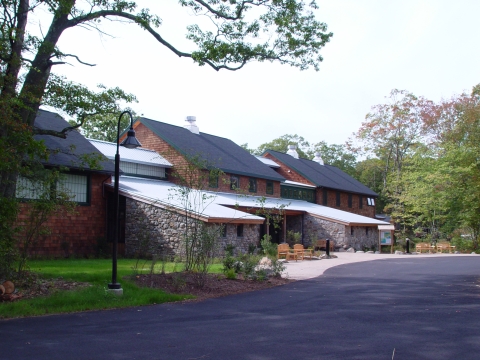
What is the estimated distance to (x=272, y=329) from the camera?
8.60m

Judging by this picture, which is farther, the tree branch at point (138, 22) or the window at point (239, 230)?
the window at point (239, 230)

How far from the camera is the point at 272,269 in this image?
56.5 ft

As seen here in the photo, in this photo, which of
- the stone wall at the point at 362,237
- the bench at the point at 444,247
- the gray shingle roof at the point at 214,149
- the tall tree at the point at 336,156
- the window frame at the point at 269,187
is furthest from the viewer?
the tall tree at the point at 336,156

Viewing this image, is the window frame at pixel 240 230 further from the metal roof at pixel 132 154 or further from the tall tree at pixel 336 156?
the tall tree at pixel 336 156

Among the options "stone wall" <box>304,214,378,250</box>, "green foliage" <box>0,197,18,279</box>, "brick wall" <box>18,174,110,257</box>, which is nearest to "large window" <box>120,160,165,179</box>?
"brick wall" <box>18,174,110,257</box>

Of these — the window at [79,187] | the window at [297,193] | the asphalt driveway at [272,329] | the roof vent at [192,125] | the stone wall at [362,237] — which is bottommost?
the asphalt driveway at [272,329]

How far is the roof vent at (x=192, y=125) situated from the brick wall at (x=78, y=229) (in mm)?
12612

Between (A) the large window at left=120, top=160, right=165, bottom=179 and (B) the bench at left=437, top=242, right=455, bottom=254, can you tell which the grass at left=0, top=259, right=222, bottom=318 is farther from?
(B) the bench at left=437, top=242, right=455, bottom=254

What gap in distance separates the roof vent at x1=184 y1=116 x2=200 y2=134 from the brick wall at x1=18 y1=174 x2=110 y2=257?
497 inches

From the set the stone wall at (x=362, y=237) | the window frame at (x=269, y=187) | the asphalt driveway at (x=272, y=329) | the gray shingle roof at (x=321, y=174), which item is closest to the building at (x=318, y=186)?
the gray shingle roof at (x=321, y=174)

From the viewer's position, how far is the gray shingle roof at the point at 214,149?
3067 centimetres

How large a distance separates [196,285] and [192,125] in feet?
74.3

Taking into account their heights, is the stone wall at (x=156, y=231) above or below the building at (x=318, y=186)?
below

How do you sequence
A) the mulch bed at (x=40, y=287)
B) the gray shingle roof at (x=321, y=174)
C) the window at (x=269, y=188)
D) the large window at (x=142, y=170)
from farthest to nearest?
the gray shingle roof at (x=321, y=174) < the window at (x=269, y=188) < the large window at (x=142, y=170) < the mulch bed at (x=40, y=287)
